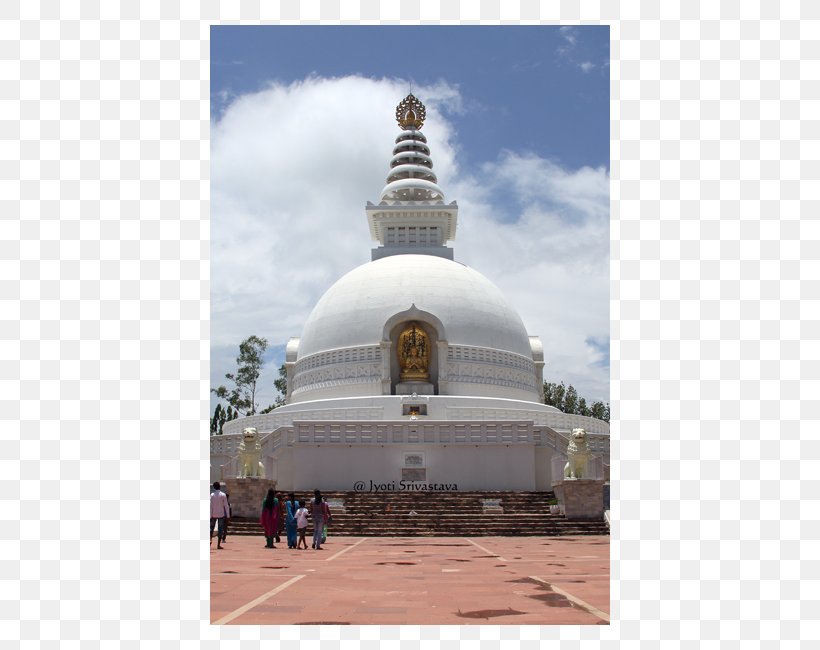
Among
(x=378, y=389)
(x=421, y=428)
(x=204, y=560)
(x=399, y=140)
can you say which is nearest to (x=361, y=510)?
(x=421, y=428)

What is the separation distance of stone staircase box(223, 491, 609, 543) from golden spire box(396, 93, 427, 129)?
30.4 meters

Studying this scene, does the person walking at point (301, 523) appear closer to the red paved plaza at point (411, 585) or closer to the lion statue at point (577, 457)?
the red paved plaza at point (411, 585)

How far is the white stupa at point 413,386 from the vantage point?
30922 millimetres

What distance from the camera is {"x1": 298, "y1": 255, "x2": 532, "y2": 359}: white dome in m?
38.8

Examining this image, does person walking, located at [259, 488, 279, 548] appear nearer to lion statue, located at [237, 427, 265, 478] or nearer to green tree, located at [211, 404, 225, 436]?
lion statue, located at [237, 427, 265, 478]

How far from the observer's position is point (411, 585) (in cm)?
1039

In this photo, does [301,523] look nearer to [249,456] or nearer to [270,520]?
[270,520]

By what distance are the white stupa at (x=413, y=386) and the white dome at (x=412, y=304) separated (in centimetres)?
7

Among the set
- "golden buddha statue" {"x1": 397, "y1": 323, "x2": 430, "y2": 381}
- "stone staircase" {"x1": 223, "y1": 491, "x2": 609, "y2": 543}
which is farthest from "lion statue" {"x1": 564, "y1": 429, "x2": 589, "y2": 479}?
"golden buddha statue" {"x1": 397, "y1": 323, "x2": 430, "y2": 381}

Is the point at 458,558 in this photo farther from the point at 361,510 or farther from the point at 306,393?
the point at 306,393

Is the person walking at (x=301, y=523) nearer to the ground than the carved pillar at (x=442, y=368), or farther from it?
nearer to the ground

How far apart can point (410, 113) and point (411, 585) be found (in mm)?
44618

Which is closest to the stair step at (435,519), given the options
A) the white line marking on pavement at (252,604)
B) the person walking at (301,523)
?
the person walking at (301,523)

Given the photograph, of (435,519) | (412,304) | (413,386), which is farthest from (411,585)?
(412,304)
